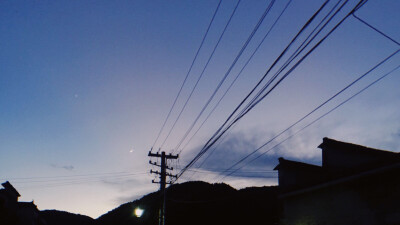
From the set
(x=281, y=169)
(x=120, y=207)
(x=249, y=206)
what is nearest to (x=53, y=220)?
(x=120, y=207)

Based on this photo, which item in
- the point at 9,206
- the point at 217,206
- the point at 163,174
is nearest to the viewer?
the point at 163,174

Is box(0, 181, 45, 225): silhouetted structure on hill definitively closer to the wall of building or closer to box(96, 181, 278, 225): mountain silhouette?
box(96, 181, 278, 225): mountain silhouette

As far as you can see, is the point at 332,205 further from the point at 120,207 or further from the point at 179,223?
the point at 120,207

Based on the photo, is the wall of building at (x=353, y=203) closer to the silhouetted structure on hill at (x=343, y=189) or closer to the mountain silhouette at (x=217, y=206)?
the silhouetted structure on hill at (x=343, y=189)

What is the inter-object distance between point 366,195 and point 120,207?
204 feet

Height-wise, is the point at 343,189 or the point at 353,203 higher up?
the point at 343,189

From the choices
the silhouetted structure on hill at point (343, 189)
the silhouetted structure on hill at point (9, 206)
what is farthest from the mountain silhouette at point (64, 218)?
the silhouetted structure on hill at point (343, 189)

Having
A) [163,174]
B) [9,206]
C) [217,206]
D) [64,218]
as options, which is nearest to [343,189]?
[163,174]

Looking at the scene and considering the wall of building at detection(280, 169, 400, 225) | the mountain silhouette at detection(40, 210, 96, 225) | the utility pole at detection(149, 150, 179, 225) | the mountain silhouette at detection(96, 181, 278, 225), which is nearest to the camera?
the wall of building at detection(280, 169, 400, 225)

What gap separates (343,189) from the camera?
10273mm

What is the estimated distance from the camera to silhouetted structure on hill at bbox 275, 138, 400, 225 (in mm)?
8641

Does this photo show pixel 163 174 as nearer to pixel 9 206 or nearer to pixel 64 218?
pixel 9 206

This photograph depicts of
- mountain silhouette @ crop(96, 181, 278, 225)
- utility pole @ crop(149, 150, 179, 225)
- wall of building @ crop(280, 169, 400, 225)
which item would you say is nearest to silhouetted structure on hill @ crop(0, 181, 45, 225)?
mountain silhouette @ crop(96, 181, 278, 225)

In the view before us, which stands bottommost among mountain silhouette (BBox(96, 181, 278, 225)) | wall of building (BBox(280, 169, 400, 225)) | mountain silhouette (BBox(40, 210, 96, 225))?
mountain silhouette (BBox(40, 210, 96, 225))
